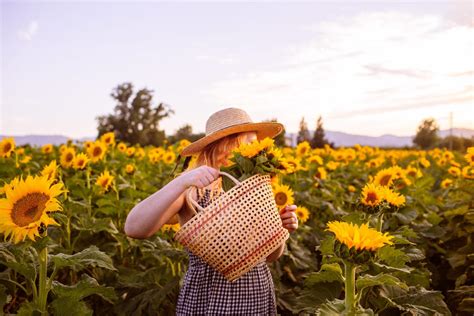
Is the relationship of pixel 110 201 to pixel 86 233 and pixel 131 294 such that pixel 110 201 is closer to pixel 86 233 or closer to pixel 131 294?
pixel 86 233

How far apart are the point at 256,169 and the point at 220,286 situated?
72cm

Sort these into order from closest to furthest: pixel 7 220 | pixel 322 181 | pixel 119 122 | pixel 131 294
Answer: pixel 7 220, pixel 131 294, pixel 322 181, pixel 119 122

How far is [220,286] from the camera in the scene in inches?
104

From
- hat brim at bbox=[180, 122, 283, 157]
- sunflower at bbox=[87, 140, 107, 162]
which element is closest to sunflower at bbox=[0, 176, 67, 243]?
hat brim at bbox=[180, 122, 283, 157]

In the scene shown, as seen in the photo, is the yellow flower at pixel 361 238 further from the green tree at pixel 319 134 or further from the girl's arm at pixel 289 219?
the green tree at pixel 319 134

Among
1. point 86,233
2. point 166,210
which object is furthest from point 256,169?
point 86,233

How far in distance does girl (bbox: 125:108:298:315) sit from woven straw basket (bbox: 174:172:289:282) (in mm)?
Result: 247

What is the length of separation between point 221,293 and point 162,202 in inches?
24.3

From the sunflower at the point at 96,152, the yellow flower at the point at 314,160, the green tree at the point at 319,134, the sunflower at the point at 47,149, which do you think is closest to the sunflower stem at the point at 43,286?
the sunflower at the point at 96,152

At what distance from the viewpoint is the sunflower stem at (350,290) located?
193cm

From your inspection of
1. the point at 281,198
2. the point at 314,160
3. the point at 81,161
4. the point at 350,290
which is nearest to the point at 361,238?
the point at 350,290

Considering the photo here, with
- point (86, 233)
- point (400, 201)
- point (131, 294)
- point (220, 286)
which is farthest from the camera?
point (86, 233)

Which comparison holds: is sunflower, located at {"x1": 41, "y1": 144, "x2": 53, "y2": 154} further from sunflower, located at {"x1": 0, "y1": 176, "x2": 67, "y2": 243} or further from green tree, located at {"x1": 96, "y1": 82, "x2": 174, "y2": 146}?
green tree, located at {"x1": 96, "y1": 82, "x2": 174, "y2": 146}

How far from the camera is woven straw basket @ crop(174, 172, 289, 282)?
216 cm
